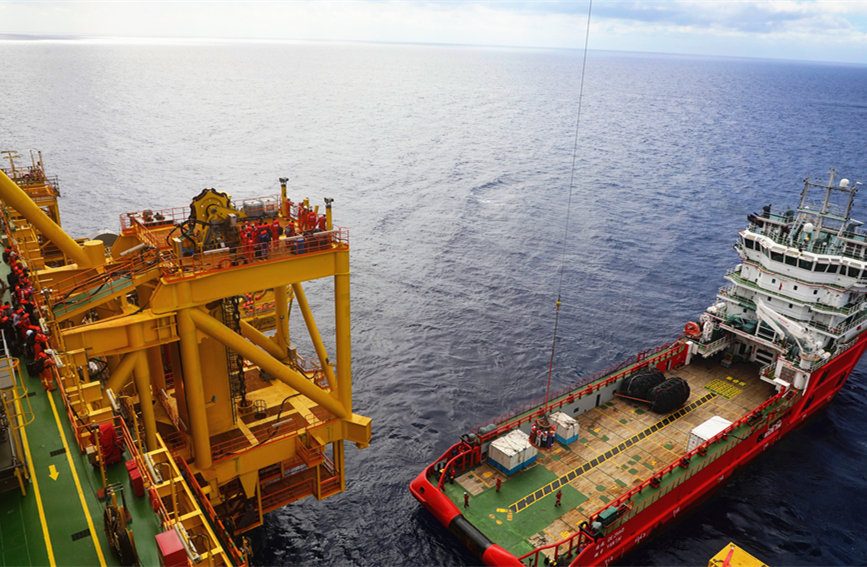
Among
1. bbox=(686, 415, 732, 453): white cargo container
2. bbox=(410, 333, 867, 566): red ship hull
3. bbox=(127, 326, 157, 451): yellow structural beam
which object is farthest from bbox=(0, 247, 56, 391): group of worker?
bbox=(686, 415, 732, 453): white cargo container

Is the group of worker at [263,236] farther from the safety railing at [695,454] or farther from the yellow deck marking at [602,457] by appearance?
the safety railing at [695,454]

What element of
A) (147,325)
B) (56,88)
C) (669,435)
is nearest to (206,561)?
(147,325)

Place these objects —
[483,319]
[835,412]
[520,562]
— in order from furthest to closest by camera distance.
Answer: [483,319], [835,412], [520,562]

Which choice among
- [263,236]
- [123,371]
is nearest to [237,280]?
[263,236]

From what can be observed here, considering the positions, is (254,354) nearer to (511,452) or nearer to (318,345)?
(318,345)

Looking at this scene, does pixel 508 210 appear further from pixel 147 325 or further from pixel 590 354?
pixel 147 325
